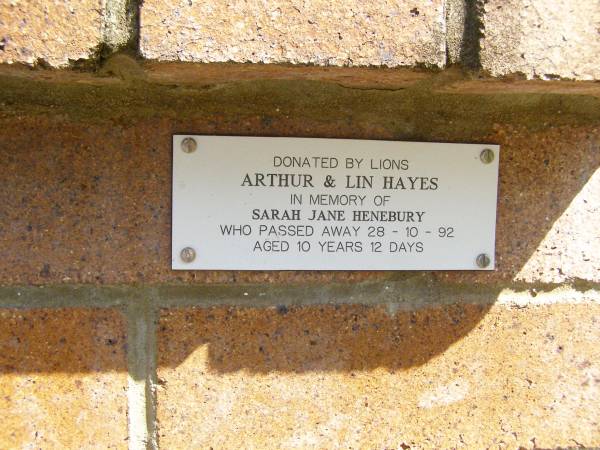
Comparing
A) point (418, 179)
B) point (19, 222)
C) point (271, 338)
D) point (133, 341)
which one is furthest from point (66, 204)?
point (418, 179)

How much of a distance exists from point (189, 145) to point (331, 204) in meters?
0.17

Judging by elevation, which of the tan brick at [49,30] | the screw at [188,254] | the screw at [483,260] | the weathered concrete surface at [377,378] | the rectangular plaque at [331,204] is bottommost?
the weathered concrete surface at [377,378]

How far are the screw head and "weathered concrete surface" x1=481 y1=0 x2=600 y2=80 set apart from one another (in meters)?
0.31

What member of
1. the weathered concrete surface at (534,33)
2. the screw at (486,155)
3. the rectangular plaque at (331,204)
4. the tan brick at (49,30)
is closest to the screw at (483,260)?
the rectangular plaque at (331,204)

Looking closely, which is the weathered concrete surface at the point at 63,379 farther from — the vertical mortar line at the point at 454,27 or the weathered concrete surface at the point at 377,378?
the vertical mortar line at the point at 454,27

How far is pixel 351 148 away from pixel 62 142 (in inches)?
12.6

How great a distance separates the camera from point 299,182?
1.98 feet

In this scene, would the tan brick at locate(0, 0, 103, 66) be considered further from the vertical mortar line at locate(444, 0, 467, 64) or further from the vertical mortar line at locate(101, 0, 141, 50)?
the vertical mortar line at locate(444, 0, 467, 64)

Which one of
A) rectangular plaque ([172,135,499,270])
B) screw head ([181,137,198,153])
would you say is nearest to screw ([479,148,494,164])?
rectangular plaque ([172,135,499,270])

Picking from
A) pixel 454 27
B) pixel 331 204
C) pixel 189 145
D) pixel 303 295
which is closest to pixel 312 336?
pixel 303 295

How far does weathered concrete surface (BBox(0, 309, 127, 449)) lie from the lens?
0.59m

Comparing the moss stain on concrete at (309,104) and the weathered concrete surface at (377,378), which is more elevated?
the moss stain on concrete at (309,104)

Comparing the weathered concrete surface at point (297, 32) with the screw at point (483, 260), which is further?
the screw at point (483, 260)

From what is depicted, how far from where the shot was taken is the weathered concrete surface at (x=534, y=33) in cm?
45
